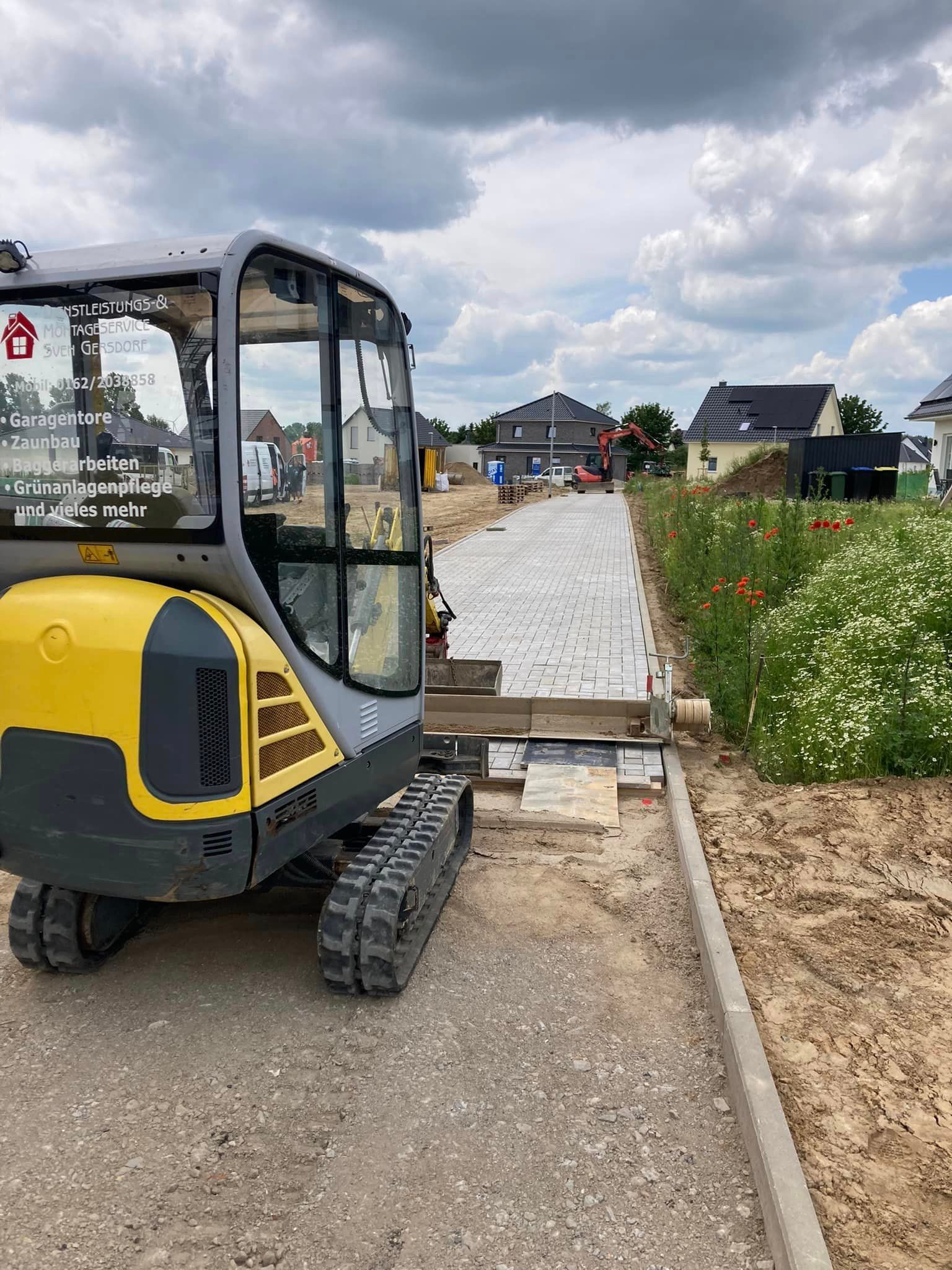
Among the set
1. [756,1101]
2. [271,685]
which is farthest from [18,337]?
[756,1101]

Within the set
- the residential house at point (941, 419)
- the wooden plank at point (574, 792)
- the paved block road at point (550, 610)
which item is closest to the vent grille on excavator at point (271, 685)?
the wooden plank at point (574, 792)

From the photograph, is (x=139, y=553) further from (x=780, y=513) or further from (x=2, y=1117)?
(x=780, y=513)

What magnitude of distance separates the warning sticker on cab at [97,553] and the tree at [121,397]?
0.47 meters

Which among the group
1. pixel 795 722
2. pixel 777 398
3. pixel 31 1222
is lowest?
pixel 31 1222

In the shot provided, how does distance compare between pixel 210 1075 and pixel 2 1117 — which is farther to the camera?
pixel 210 1075

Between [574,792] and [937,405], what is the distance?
106 ft

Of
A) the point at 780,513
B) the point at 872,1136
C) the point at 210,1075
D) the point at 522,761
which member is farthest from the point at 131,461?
the point at 780,513

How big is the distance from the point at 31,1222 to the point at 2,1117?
0.59 m

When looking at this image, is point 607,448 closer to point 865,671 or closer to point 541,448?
point 541,448

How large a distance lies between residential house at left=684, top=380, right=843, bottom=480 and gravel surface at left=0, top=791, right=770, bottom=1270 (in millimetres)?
54897

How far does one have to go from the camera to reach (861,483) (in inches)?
1193

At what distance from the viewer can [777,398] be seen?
61438 millimetres

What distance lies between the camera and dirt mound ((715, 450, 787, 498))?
126 ft

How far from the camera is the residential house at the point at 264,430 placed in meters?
3.55
